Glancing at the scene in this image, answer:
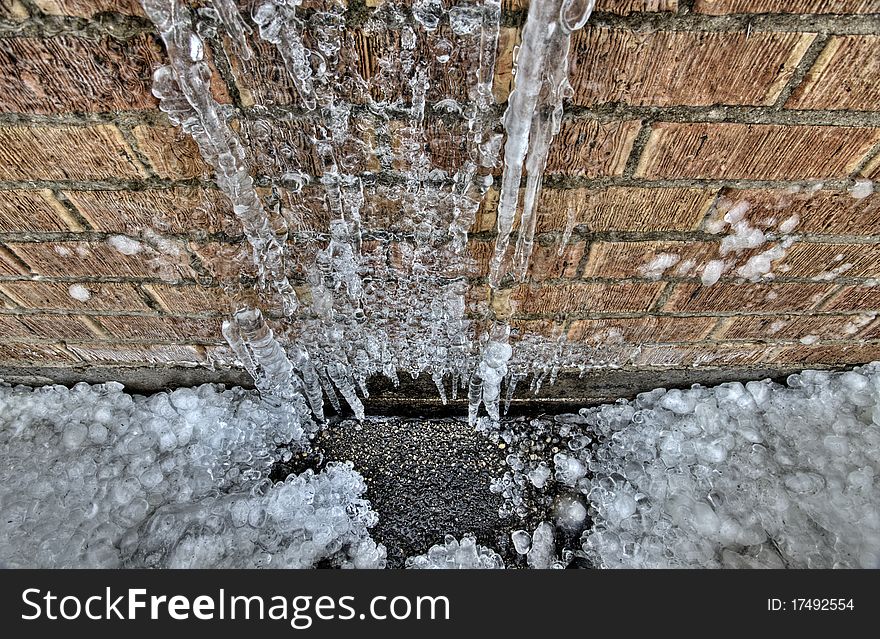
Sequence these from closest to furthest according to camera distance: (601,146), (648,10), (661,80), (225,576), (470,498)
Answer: (648,10), (661,80), (601,146), (225,576), (470,498)

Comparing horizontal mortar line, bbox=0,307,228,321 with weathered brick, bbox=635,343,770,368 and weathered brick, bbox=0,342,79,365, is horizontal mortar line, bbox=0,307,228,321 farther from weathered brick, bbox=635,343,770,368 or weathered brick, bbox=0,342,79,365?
weathered brick, bbox=635,343,770,368

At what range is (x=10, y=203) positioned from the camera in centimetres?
142

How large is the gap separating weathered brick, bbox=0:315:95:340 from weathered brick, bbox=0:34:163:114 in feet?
3.01

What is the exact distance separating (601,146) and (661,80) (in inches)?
7.5

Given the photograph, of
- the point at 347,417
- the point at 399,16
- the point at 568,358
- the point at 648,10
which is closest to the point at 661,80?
the point at 648,10

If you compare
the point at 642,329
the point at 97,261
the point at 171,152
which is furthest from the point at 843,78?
the point at 97,261

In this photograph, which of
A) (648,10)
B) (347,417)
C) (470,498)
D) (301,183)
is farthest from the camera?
(347,417)

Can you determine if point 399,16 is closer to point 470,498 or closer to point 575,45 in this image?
point 575,45

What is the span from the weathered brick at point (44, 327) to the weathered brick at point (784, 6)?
2144mm

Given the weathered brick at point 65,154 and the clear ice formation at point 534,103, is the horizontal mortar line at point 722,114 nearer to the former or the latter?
the clear ice formation at point 534,103

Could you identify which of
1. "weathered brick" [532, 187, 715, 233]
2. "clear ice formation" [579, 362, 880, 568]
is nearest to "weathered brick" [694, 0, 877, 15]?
"weathered brick" [532, 187, 715, 233]

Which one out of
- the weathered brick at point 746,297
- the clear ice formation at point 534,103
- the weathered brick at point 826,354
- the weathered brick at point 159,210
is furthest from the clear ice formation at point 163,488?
the weathered brick at point 826,354

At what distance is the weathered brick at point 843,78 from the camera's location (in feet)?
3.55

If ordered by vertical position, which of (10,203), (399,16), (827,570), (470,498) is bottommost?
(827,570)
